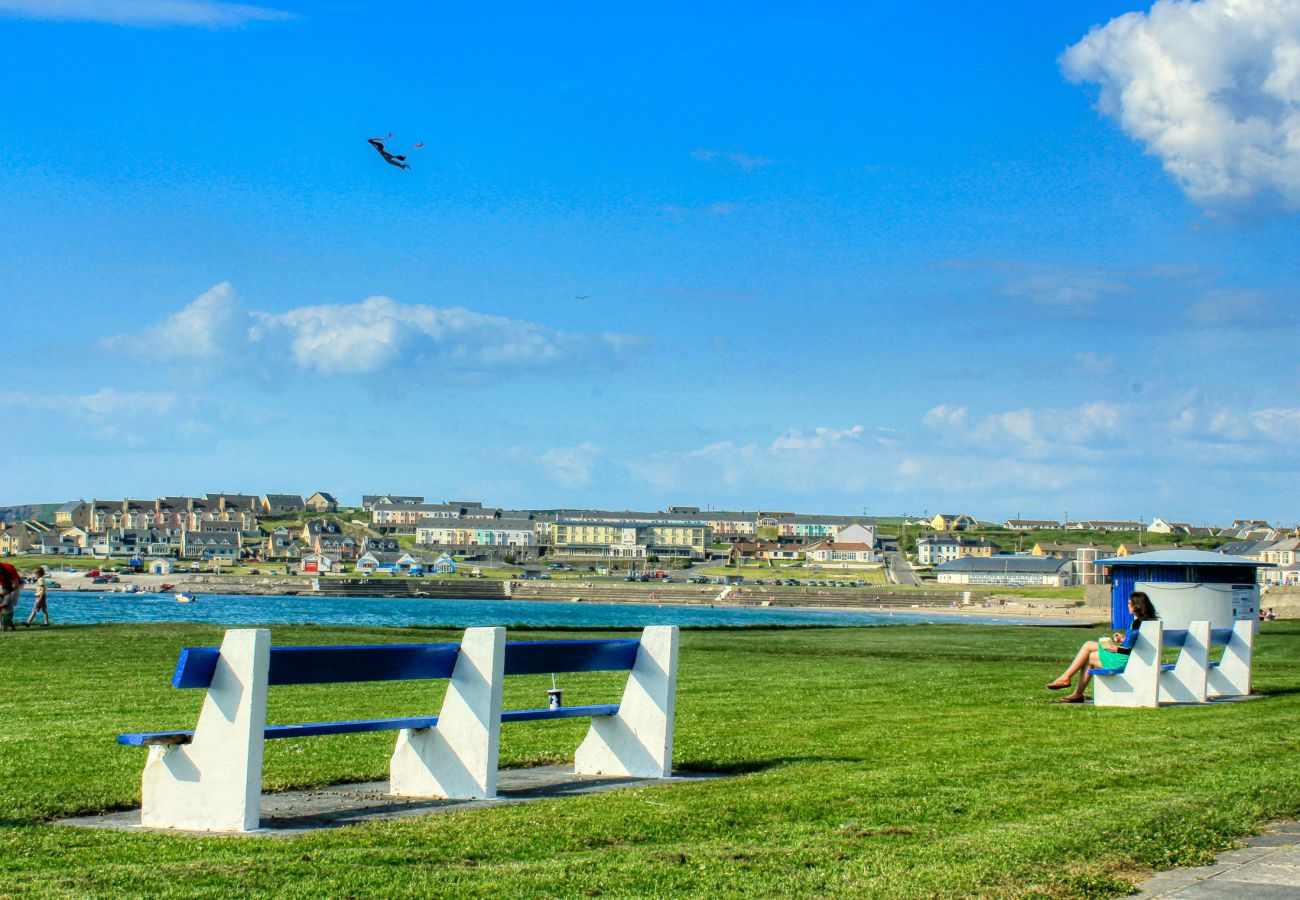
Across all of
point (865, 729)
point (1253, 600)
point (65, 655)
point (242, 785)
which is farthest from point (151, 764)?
point (1253, 600)

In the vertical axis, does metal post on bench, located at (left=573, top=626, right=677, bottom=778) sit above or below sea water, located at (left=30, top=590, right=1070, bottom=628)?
above

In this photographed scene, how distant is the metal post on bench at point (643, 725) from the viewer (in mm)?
10523

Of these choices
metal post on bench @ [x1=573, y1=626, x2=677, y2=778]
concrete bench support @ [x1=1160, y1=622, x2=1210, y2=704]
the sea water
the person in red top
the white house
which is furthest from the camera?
the white house

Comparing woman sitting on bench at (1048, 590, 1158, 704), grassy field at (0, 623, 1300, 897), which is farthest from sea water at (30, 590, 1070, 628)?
grassy field at (0, 623, 1300, 897)

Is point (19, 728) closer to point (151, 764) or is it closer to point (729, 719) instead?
point (151, 764)

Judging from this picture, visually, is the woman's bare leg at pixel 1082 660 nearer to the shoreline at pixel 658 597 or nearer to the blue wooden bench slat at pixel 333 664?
the blue wooden bench slat at pixel 333 664

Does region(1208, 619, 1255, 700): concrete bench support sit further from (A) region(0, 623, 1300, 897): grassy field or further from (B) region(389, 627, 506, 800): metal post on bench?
(B) region(389, 627, 506, 800): metal post on bench

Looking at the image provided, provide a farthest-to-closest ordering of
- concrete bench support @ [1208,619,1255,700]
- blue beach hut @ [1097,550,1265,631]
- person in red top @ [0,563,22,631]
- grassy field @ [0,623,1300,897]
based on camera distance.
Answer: blue beach hut @ [1097,550,1265,631] → person in red top @ [0,563,22,631] → concrete bench support @ [1208,619,1255,700] → grassy field @ [0,623,1300,897]

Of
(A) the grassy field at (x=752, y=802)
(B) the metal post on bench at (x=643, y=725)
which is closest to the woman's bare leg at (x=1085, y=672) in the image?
(A) the grassy field at (x=752, y=802)

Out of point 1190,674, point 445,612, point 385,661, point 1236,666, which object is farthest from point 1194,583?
point 445,612

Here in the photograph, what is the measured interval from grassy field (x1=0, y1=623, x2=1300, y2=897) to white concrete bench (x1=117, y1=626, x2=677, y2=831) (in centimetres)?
44

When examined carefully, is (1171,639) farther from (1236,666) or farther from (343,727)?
(343,727)

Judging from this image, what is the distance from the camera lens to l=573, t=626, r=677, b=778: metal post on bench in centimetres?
1052

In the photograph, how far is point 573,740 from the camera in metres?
12.5
